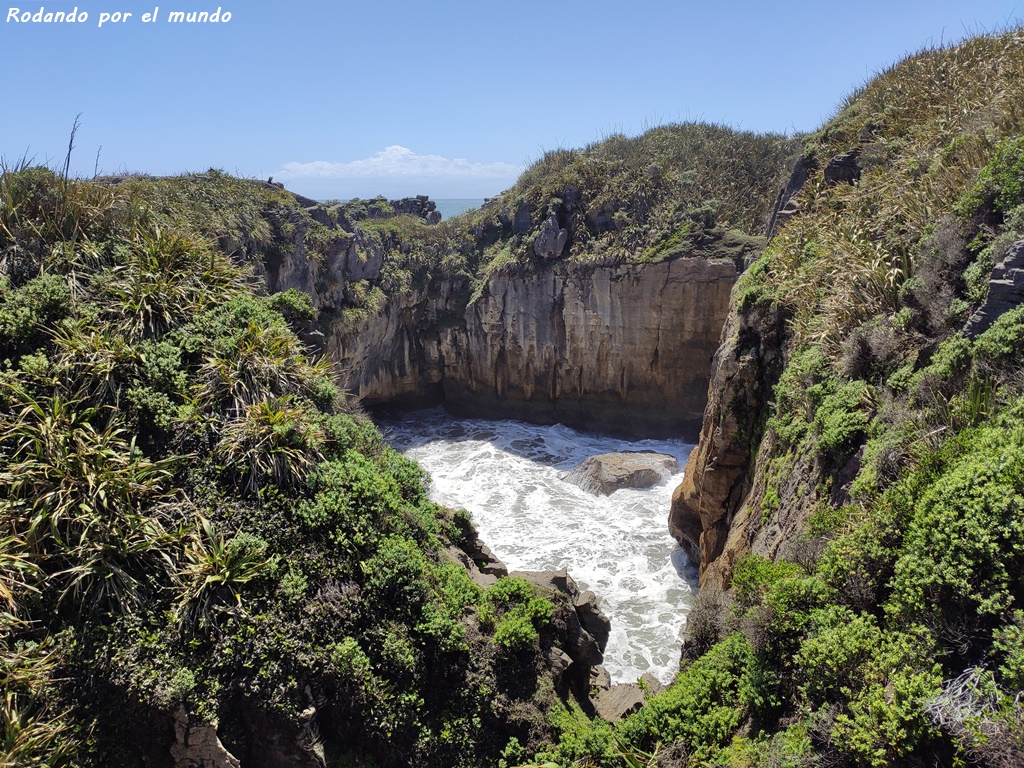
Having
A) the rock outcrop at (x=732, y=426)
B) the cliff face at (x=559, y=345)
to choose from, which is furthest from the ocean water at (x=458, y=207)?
the rock outcrop at (x=732, y=426)

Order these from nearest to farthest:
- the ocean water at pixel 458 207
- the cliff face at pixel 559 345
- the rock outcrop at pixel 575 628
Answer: the rock outcrop at pixel 575 628
the cliff face at pixel 559 345
the ocean water at pixel 458 207

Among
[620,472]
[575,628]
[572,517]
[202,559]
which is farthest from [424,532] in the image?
[620,472]

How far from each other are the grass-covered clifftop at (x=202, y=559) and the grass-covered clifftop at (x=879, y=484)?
2.50 metres

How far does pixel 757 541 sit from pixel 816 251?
21.2 ft

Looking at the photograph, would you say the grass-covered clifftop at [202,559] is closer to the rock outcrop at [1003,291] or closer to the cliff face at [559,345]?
the rock outcrop at [1003,291]

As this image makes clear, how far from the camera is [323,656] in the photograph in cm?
806

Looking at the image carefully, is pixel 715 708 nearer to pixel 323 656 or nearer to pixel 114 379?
pixel 323 656

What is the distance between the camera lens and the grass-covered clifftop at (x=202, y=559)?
745 centimetres

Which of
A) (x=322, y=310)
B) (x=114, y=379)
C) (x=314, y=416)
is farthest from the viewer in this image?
(x=322, y=310)

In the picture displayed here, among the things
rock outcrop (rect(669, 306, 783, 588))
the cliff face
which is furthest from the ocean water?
rock outcrop (rect(669, 306, 783, 588))

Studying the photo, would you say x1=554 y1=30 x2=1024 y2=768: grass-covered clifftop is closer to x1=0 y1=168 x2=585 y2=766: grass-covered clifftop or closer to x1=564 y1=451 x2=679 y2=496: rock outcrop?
x1=0 y1=168 x2=585 y2=766: grass-covered clifftop

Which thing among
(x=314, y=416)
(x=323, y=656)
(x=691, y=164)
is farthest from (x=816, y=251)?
(x=691, y=164)

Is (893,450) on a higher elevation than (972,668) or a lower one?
higher

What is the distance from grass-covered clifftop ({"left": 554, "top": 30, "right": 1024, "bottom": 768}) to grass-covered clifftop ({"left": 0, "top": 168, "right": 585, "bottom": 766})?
8.22ft
